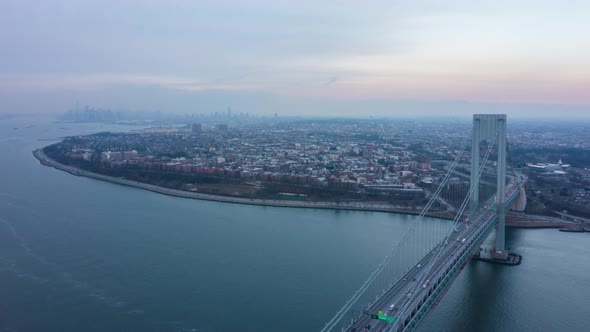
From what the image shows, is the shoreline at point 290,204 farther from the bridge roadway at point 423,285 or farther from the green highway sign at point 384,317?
the green highway sign at point 384,317

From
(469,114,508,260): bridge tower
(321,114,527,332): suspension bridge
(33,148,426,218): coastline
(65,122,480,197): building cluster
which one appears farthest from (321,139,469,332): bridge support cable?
(65,122,480,197): building cluster

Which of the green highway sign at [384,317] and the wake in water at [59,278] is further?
the wake in water at [59,278]

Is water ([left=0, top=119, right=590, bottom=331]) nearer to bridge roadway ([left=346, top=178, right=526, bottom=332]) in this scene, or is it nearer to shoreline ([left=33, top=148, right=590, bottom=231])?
shoreline ([left=33, top=148, right=590, bottom=231])

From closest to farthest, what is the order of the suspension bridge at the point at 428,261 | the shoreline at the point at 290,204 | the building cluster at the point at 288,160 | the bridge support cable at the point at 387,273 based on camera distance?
the suspension bridge at the point at 428,261
the bridge support cable at the point at 387,273
the shoreline at the point at 290,204
the building cluster at the point at 288,160

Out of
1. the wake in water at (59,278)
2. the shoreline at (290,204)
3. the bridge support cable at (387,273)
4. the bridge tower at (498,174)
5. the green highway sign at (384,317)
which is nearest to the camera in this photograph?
the green highway sign at (384,317)

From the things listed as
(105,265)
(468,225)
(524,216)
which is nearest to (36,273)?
(105,265)

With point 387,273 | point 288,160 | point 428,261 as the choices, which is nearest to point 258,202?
point 387,273

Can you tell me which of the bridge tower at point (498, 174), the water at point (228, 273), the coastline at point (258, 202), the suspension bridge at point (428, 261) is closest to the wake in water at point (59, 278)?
the water at point (228, 273)

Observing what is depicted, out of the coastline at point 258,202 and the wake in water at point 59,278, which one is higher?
the coastline at point 258,202
